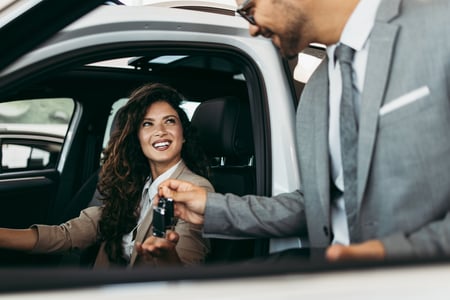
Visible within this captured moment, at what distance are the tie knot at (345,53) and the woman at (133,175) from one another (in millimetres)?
1029

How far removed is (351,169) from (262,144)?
602 mm

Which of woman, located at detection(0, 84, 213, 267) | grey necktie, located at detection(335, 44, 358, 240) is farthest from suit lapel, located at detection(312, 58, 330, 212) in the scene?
woman, located at detection(0, 84, 213, 267)

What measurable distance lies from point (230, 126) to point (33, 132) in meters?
1.61

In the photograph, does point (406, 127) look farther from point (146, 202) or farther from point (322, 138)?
point (146, 202)

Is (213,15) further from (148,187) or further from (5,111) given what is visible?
(5,111)

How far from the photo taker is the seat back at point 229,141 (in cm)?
237

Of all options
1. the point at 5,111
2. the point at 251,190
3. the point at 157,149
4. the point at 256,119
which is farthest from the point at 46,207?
the point at 256,119

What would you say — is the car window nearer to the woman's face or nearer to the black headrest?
the woman's face

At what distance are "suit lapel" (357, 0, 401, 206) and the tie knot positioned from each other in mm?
112

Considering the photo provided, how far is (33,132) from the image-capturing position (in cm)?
332

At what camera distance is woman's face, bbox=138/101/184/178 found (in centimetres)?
244

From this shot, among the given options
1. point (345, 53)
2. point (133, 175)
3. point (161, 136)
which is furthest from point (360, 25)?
point (133, 175)

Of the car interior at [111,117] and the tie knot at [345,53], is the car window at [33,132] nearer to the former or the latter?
the car interior at [111,117]

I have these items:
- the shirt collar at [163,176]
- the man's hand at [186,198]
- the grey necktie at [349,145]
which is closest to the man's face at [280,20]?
the grey necktie at [349,145]
